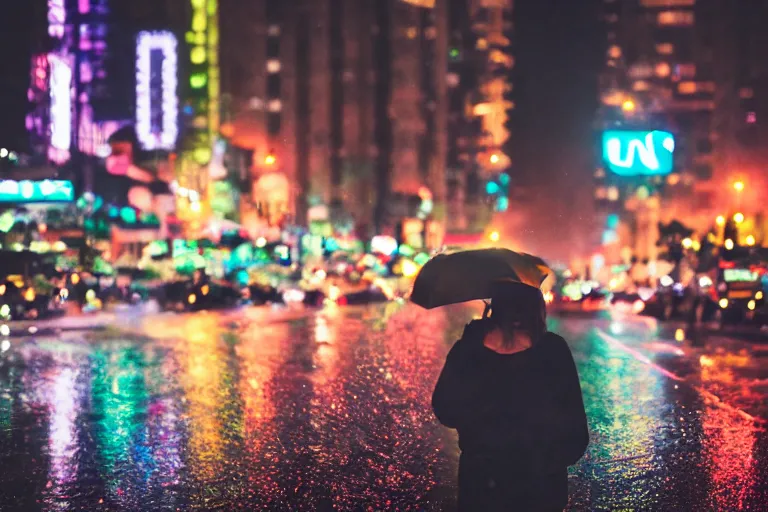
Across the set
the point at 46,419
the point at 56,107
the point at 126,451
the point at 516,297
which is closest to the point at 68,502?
the point at 126,451

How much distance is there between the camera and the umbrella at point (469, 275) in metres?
4.38

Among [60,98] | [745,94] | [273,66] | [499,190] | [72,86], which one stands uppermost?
[273,66]

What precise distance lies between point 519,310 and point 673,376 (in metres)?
11.1

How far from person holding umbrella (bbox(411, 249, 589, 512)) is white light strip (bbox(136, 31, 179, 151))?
195ft

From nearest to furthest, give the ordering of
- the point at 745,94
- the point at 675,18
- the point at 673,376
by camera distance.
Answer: the point at 673,376 < the point at 745,94 < the point at 675,18

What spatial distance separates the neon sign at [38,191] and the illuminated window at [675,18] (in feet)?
373

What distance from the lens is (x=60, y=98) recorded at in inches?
2023

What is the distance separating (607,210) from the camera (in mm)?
139000

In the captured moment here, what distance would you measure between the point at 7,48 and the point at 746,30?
118702 millimetres

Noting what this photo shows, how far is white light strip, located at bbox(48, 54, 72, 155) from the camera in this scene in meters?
50.7

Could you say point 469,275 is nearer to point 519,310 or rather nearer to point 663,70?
point 519,310

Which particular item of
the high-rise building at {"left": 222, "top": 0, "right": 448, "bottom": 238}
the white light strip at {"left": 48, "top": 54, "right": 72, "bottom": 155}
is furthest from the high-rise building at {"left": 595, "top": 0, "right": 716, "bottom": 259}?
the white light strip at {"left": 48, "top": 54, "right": 72, "bottom": 155}

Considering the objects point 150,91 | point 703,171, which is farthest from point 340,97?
point 703,171

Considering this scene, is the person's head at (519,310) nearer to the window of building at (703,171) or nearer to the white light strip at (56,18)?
the white light strip at (56,18)
